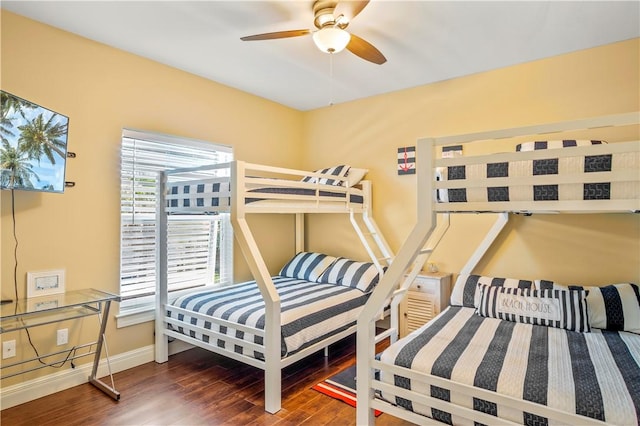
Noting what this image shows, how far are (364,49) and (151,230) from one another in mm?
2262

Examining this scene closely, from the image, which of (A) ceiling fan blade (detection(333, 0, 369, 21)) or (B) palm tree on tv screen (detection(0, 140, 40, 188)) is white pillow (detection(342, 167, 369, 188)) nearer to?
(A) ceiling fan blade (detection(333, 0, 369, 21))

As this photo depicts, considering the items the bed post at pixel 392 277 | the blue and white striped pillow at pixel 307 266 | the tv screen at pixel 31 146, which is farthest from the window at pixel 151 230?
the bed post at pixel 392 277

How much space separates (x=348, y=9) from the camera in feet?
7.14

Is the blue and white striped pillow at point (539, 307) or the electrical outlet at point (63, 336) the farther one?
the electrical outlet at point (63, 336)

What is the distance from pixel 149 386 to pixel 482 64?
3.73 metres

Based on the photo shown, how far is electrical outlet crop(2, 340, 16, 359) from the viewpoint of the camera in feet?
7.49

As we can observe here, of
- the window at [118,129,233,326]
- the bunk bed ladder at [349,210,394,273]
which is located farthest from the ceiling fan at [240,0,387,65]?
the bunk bed ladder at [349,210,394,273]

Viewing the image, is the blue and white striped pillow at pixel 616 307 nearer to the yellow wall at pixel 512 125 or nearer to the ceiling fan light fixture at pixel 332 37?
the yellow wall at pixel 512 125

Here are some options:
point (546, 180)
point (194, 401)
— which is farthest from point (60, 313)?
point (546, 180)

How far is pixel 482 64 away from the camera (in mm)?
3107

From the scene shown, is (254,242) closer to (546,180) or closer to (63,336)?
(63,336)

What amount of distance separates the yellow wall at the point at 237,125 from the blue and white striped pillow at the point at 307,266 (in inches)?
19.6

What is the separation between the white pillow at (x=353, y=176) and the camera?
12.1 ft

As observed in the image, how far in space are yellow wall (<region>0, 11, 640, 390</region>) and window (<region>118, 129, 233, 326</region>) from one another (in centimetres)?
9
